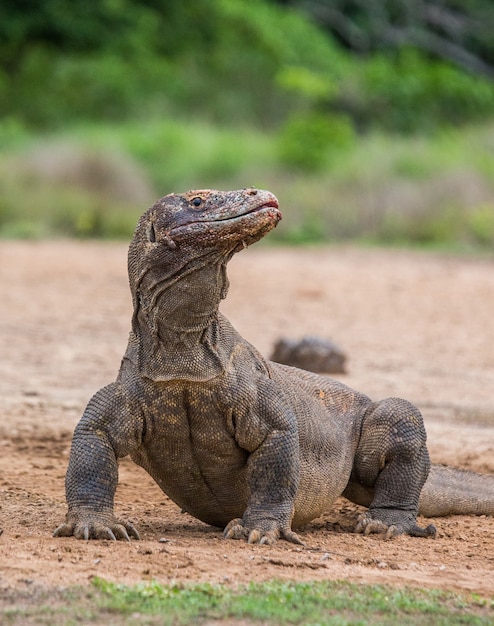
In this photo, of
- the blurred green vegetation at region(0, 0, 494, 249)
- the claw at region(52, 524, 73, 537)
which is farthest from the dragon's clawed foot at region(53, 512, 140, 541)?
the blurred green vegetation at region(0, 0, 494, 249)

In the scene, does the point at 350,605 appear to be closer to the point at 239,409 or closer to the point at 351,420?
the point at 239,409

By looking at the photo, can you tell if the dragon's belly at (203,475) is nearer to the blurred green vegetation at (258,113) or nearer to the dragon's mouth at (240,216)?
the dragon's mouth at (240,216)

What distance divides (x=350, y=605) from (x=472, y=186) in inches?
815

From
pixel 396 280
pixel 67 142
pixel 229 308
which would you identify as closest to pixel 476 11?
pixel 67 142

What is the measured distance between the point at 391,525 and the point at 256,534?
3.95 ft

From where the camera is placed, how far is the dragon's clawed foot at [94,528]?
6.01m

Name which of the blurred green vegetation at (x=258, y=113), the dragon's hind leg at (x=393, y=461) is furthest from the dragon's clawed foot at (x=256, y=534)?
the blurred green vegetation at (x=258, y=113)

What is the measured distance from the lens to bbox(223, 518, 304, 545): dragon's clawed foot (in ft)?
19.9

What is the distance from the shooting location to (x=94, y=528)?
6.04 m

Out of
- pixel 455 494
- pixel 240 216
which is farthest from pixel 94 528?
pixel 455 494

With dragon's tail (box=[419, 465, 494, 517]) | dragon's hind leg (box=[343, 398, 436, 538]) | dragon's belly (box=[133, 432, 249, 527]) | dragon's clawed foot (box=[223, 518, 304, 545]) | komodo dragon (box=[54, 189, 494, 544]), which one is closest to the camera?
komodo dragon (box=[54, 189, 494, 544])

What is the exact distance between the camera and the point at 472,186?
25.0 m

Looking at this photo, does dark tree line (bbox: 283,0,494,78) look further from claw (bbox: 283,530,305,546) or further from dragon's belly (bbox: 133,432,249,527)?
claw (bbox: 283,530,305,546)

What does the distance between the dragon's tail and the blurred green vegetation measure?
15.2 metres
